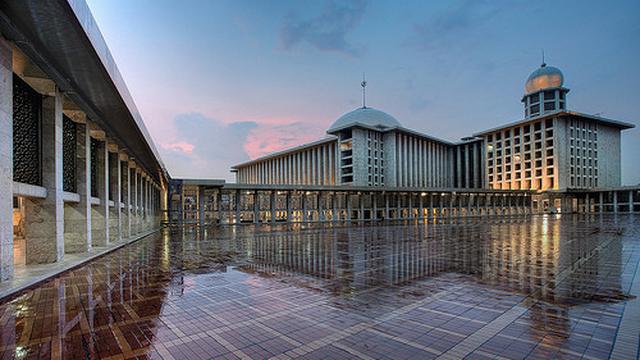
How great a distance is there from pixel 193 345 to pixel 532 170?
3153 inches

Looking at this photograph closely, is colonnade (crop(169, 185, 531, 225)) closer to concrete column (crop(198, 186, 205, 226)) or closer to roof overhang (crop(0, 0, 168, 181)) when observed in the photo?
concrete column (crop(198, 186, 205, 226))

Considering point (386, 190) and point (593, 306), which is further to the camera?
point (386, 190)

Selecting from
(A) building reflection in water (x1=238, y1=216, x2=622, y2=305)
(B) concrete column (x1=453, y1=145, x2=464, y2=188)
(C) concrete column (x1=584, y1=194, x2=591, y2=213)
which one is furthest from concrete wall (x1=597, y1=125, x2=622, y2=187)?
(A) building reflection in water (x1=238, y1=216, x2=622, y2=305)

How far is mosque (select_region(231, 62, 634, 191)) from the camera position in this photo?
215ft

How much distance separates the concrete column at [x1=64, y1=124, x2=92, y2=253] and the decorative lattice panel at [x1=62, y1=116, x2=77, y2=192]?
130mm

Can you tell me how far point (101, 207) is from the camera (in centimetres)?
1537

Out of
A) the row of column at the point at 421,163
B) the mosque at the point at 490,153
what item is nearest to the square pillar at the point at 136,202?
the mosque at the point at 490,153

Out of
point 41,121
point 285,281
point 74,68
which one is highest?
point 74,68

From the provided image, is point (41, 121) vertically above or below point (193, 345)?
above

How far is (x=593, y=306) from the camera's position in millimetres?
5809

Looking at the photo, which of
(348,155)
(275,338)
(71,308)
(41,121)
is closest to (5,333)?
(71,308)

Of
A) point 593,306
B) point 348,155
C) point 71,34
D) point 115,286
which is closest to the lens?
point 593,306

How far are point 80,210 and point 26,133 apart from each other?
13.4 feet

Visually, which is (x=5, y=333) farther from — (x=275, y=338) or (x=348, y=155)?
(x=348, y=155)
